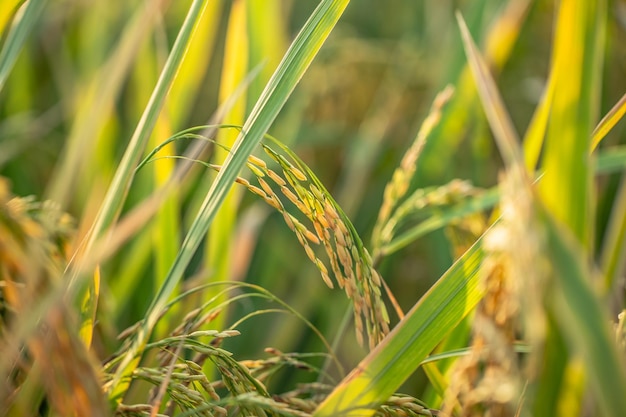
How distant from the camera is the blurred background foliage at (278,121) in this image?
44.4 inches

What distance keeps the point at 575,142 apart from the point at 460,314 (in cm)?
18

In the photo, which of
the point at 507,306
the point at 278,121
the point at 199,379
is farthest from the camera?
the point at 278,121

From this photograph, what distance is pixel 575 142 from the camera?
453 mm

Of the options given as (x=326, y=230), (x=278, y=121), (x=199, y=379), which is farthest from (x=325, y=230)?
(x=278, y=121)

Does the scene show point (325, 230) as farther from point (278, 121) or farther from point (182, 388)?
point (278, 121)

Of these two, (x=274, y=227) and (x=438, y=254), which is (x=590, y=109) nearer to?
(x=438, y=254)

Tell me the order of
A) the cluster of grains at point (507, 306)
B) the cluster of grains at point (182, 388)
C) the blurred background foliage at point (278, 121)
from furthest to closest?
the blurred background foliage at point (278, 121)
the cluster of grains at point (182, 388)
the cluster of grains at point (507, 306)

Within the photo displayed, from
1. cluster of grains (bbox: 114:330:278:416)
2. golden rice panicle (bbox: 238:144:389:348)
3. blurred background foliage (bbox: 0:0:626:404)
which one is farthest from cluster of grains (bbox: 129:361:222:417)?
blurred background foliage (bbox: 0:0:626:404)

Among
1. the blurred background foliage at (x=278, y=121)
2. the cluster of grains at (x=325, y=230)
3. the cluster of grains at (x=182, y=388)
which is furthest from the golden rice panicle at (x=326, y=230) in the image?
the blurred background foliage at (x=278, y=121)

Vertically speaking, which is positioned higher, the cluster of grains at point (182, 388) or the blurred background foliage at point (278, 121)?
the blurred background foliage at point (278, 121)

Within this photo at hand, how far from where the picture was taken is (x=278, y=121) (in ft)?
5.77

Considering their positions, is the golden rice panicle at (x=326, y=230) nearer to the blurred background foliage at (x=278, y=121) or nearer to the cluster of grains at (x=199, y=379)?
the cluster of grains at (x=199, y=379)

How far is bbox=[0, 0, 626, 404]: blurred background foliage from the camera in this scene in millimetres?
1128

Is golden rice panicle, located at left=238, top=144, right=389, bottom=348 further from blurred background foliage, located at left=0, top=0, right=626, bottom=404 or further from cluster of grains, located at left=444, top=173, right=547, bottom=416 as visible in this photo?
blurred background foliage, located at left=0, top=0, right=626, bottom=404
